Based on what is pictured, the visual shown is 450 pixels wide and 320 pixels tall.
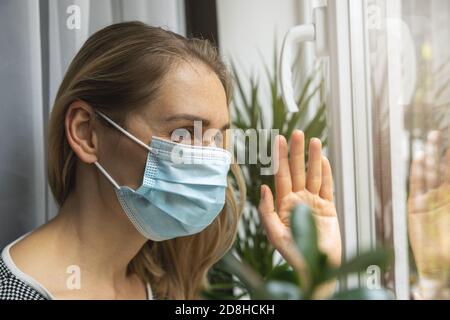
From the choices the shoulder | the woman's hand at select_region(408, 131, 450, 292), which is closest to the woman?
the shoulder

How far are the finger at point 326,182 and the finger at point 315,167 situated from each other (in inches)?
0.4

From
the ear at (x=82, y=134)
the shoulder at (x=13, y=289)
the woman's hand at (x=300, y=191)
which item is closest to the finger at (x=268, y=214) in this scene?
the woman's hand at (x=300, y=191)

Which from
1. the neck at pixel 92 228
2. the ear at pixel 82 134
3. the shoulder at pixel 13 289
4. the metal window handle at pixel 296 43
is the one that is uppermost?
the metal window handle at pixel 296 43

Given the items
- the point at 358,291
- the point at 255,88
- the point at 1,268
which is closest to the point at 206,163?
the point at 255,88

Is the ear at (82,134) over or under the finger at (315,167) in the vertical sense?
over

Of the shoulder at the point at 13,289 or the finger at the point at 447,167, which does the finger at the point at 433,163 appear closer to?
the finger at the point at 447,167

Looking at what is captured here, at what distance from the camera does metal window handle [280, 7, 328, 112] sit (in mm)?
1205

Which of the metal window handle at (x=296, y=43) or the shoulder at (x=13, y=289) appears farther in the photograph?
the metal window handle at (x=296, y=43)

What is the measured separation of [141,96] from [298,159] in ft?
1.20

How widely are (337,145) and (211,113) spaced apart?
11.4 inches

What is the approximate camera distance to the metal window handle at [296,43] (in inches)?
47.4

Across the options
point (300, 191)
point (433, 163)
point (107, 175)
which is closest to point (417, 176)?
point (433, 163)

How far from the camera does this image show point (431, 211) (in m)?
1.23
